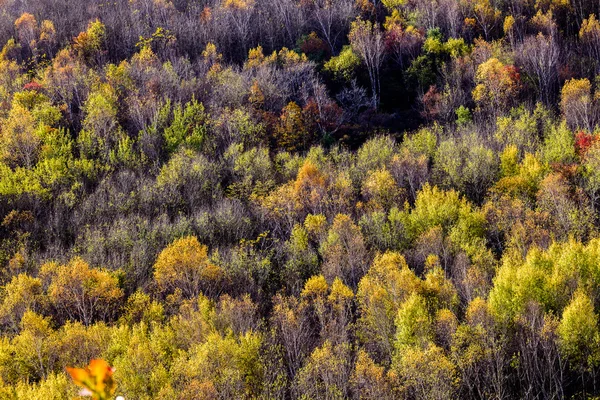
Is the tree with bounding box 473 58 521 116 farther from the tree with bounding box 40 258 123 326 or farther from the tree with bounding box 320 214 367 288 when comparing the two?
the tree with bounding box 40 258 123 326

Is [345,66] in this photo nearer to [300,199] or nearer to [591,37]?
[300,199]

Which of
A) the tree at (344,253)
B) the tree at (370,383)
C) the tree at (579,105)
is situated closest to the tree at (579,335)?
the tree at (370,383)

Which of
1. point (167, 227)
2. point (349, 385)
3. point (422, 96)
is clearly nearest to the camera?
point (349, 385)

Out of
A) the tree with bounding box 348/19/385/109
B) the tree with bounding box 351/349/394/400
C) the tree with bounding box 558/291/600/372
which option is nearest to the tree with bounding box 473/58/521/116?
the tree with bounding box 348/19/385/109

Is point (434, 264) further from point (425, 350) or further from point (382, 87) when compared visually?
point (382, 87)

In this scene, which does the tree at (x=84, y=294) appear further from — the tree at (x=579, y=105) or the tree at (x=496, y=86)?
the tree at (x=579, y=105)

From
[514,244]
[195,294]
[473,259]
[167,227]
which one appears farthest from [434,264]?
[167,227]
